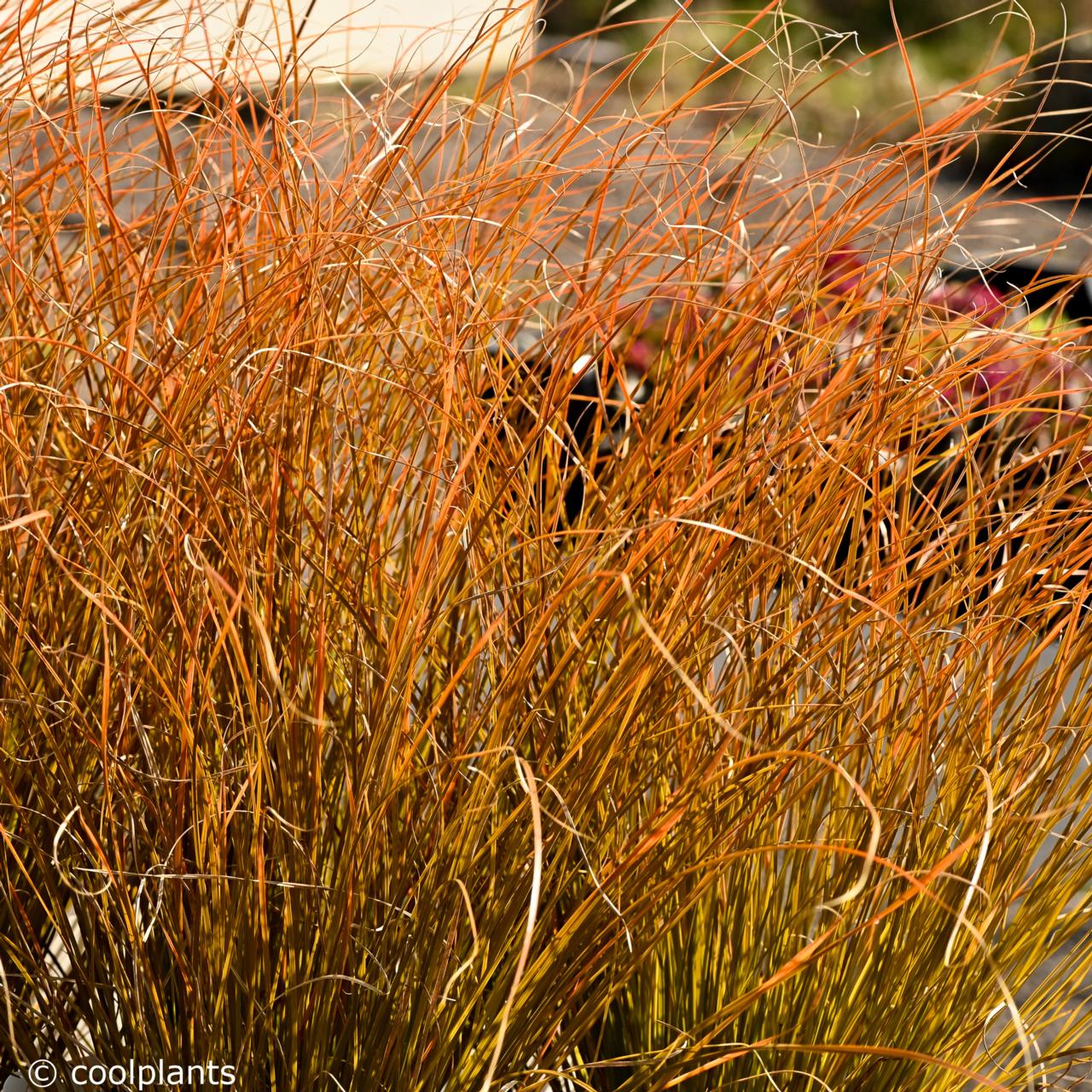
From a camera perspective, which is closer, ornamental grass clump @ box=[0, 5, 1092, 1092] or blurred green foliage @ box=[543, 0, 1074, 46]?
ornamental grass clump @ box=[0, 5, 1092, 1092]

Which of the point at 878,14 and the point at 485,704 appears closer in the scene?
the point at 485,704

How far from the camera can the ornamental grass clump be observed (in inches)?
25.1

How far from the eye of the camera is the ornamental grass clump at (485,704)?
637 mm

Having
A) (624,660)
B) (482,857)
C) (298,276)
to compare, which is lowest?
(482,857)

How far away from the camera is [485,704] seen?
65 cm

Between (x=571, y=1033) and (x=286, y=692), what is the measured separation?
0.24m

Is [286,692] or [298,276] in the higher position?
[298,276]

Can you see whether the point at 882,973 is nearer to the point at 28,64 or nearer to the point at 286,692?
the point at 286,692

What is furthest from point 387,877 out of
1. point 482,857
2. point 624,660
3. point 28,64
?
point 28,64

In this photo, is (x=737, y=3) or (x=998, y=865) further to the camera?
(x=737, y=3)

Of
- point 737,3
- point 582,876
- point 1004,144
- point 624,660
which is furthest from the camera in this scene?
Result: point 737,3

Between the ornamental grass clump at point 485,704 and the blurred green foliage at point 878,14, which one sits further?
the blurred green foliage at point 878,14

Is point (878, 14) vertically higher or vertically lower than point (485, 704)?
higher

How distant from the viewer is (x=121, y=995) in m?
0.67
